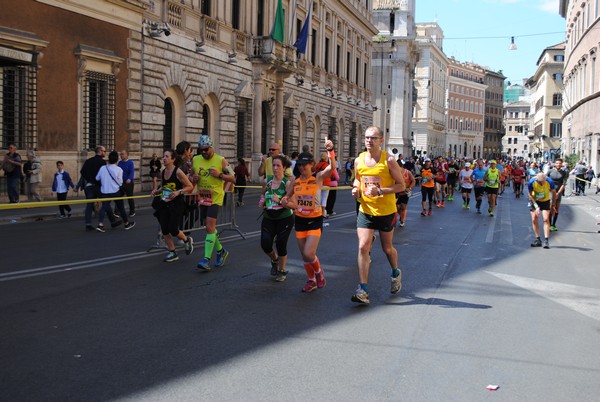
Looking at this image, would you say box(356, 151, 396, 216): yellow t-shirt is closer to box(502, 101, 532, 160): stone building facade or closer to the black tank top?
the black tank top

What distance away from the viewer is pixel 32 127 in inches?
740

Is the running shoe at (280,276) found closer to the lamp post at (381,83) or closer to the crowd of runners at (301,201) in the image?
the crowd of runners at (301,201)

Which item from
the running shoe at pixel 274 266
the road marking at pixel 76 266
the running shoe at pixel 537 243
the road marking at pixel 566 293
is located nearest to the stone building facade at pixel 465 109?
the running shoe at pixel 537 243

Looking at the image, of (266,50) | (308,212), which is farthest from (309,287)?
(266,50)

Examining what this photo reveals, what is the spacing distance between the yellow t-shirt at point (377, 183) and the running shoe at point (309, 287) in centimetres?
115

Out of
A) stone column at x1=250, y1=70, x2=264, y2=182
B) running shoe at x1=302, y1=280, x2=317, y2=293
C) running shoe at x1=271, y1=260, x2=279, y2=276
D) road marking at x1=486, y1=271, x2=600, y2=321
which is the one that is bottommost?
road marking at x1=486, y1=271, x2=600, y2=321

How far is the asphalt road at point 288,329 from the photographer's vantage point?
4.79 m

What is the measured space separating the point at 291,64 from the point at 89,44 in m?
15.9

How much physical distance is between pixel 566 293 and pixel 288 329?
404 cm

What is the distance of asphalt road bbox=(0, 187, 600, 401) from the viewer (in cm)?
479

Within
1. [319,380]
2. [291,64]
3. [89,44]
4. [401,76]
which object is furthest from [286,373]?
[401,76]

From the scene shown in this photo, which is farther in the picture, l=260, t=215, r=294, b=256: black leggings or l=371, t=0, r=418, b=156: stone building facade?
l=371, t=0, r=418, b=156: stone building facade

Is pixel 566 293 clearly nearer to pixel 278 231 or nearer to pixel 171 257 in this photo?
pixel 278 231

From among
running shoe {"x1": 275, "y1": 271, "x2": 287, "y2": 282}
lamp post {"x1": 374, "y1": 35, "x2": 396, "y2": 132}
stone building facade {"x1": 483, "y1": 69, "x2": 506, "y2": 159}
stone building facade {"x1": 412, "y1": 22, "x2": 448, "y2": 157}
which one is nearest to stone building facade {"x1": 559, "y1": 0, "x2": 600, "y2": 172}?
lamp post {"x1": 374, "y1": 35, "x2": 396, "y2": 132}
